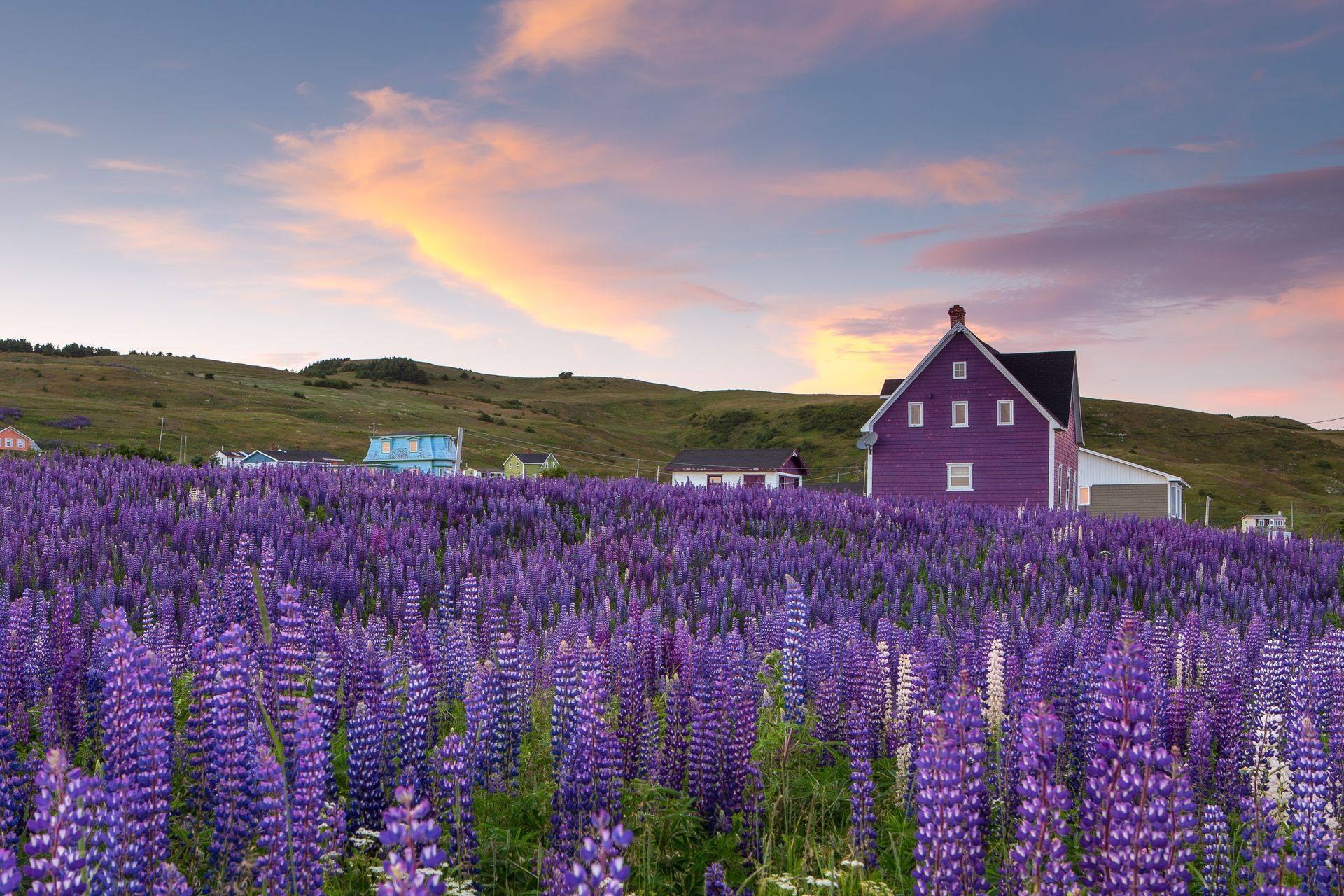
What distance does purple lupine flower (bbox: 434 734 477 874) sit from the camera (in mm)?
3203

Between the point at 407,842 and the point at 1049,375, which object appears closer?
the point at 407,842

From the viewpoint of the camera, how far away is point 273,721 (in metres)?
3.81

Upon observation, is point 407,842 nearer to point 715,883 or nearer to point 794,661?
point 715,883

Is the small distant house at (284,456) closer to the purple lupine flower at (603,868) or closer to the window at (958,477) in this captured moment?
the window at (958,477)

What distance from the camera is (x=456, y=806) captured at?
3197 millimetres

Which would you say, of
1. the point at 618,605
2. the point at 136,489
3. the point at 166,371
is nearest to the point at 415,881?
the point at 618,605

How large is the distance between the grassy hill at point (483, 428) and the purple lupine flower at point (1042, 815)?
331 ft

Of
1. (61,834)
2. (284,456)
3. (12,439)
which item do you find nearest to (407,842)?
(61,834)

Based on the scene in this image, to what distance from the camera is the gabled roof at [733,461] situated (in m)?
94.1

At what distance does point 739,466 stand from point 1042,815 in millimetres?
92765

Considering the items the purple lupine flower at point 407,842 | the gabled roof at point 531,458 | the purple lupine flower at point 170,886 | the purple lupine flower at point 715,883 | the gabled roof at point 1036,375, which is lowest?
the purple lupine flower at point 715,883

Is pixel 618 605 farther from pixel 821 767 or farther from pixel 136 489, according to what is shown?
pixel 136 489

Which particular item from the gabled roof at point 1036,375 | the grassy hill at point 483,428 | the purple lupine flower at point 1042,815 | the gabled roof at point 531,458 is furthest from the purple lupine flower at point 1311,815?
the gabled roof at point 531,458

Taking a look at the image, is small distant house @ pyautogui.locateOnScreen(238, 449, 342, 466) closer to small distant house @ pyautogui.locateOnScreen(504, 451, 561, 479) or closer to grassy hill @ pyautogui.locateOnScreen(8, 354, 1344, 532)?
grassy hill @ pyautogui.locateOnScreen(8, 354, 1344, 532)
